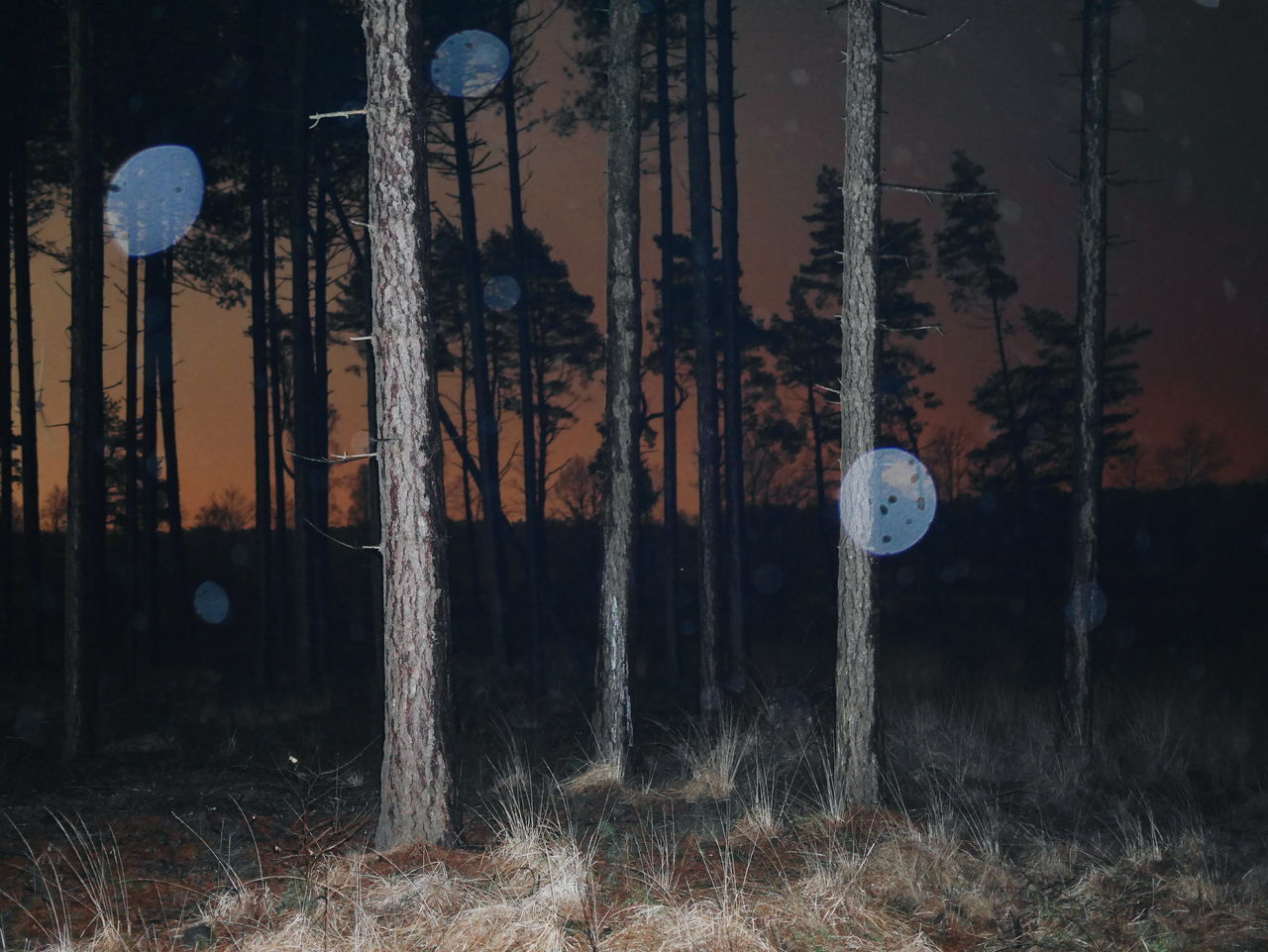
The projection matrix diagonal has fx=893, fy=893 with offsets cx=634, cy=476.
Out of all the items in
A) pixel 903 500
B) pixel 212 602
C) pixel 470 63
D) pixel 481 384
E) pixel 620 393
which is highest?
pixel 470 63

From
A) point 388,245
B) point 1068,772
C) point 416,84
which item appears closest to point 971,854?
point 1068,772

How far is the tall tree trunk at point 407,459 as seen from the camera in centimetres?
655

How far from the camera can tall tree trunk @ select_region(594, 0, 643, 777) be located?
10.2 metres

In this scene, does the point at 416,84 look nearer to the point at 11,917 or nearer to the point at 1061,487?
the point at 11,917

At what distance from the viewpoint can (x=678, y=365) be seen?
31078mm

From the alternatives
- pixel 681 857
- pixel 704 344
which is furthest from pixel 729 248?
pixel 681 857

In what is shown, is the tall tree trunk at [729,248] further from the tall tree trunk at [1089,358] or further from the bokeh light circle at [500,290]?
the bokeh light circle at [500,290]

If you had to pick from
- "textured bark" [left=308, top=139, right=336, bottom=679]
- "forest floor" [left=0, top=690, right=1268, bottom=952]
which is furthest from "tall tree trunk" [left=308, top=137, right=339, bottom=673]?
"forest floor" [left=0, top=690, right=1268, bottom=952]

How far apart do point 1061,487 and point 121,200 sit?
3261 cm

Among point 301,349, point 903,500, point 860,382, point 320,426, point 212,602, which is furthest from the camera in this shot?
point 903,500

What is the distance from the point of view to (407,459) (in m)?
6.55

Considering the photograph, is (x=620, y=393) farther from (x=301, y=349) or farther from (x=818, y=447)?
(x=818, y=447)

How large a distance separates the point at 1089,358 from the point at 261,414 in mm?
15977

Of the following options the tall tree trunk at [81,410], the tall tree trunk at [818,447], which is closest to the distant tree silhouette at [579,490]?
the tall tree trunk at [818,447]
